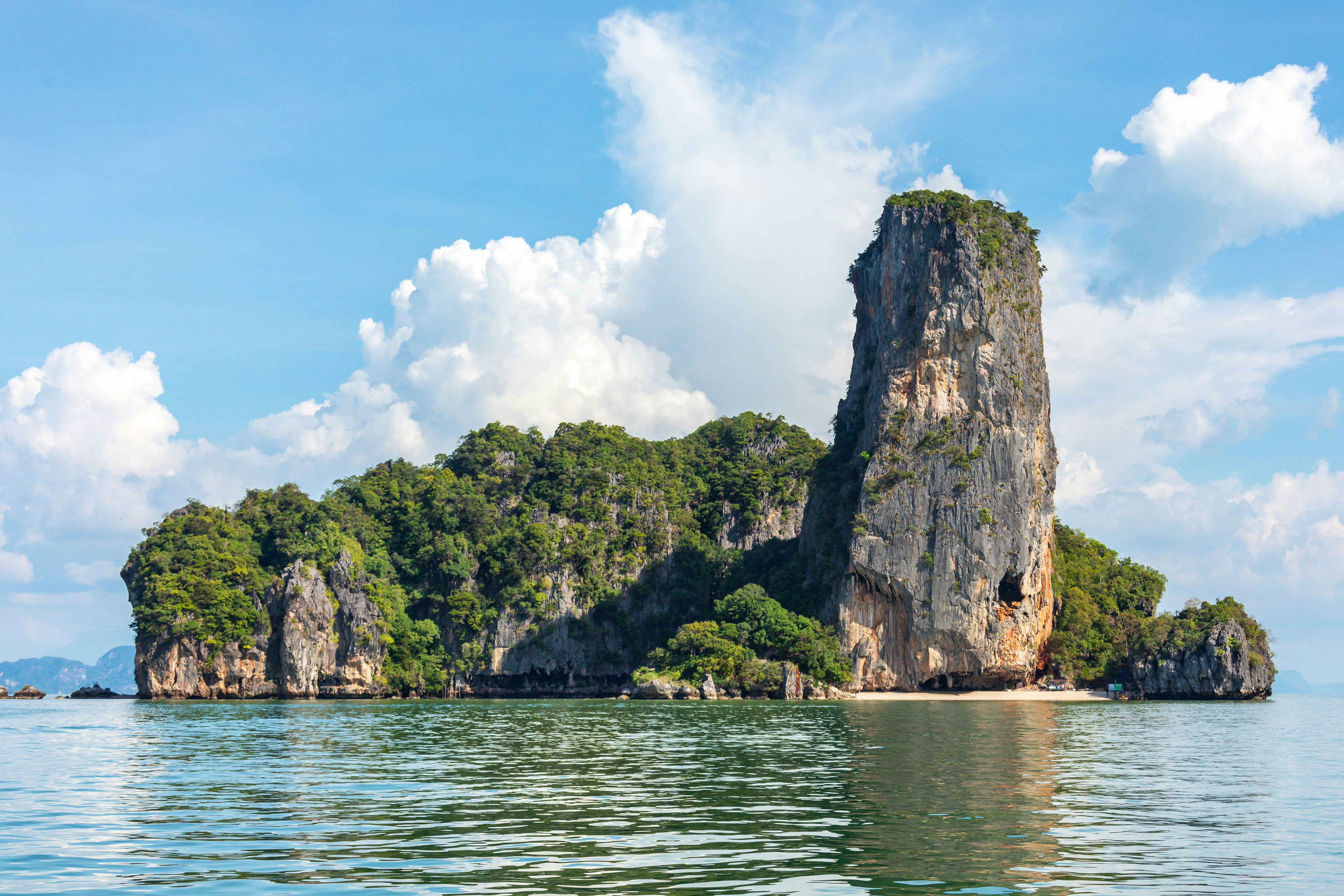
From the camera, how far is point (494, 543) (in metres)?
99.2

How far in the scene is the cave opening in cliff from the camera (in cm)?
7944

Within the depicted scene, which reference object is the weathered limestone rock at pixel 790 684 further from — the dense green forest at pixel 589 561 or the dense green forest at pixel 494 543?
the dense green forest at pixel 494 543

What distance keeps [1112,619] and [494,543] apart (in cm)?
5681

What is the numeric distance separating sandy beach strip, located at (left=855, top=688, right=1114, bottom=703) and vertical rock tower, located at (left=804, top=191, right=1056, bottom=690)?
46.0 inches

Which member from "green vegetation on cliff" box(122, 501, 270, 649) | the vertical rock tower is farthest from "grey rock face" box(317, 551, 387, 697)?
the vertical rock tower

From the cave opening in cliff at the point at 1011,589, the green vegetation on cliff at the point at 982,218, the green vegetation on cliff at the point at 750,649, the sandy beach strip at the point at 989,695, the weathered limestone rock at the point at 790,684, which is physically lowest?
the sandy beach strip at the point at 989,695

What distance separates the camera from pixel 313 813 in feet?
55.1

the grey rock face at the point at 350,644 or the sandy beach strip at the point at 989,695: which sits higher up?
the grey rock face at the point at 350,644

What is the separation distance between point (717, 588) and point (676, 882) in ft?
298

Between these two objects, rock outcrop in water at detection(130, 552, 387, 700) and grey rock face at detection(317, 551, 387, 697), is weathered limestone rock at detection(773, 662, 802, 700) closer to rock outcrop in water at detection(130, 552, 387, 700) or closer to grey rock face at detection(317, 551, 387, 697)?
grey rock face at detection(317, 551, 387, 697)

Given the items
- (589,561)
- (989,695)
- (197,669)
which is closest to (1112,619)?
(989,695)

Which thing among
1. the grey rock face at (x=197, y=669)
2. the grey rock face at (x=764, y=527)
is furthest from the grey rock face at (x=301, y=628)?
the grey rock face at (x=764, y=527)

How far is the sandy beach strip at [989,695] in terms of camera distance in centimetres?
7200

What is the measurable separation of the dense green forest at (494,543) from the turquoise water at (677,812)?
4832 cm
